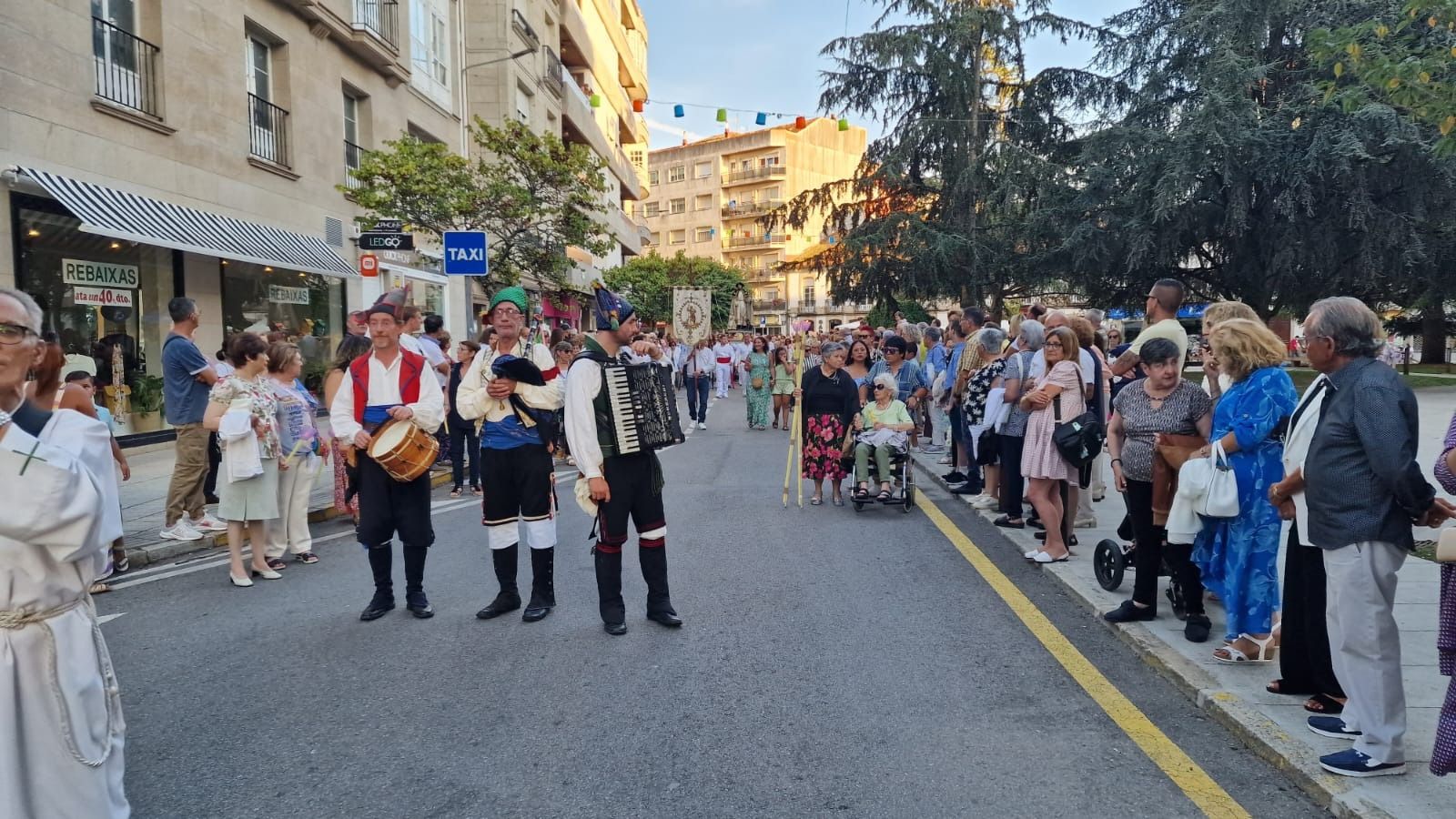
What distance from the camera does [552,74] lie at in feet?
110

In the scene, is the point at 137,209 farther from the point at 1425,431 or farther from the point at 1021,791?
the point at 1425,431

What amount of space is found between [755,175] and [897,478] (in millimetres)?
80712

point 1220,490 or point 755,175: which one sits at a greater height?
point 755,175

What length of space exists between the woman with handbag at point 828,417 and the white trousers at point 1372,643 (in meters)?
6.14

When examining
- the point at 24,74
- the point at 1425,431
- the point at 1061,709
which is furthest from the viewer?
the point at 1425,431

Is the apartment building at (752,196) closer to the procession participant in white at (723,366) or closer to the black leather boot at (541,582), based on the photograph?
the procession participant in white at (723,366)

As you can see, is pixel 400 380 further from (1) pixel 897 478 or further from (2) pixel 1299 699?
(1) pixel 897 478

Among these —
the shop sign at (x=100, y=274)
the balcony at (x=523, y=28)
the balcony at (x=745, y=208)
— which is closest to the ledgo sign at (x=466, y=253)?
the shop sign at (x=100, y=274)

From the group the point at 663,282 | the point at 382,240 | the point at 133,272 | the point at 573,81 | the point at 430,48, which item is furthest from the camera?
the point at 663,282

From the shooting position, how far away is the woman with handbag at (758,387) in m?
18.4

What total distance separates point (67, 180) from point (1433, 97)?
13.8 metres

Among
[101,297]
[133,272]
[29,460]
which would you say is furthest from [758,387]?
[29,460]

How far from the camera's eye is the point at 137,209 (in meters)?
12.5

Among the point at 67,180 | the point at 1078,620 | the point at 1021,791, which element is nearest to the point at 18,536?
the point at 1021,791
